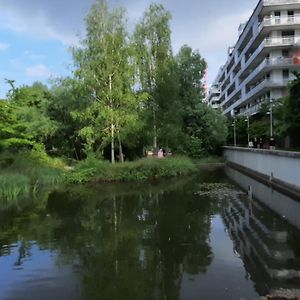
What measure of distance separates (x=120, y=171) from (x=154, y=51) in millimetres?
14766

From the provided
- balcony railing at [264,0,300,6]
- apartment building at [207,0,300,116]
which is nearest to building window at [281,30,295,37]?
apartment building at [207,0,300,116]

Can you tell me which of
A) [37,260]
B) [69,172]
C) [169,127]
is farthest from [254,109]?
[37,260]

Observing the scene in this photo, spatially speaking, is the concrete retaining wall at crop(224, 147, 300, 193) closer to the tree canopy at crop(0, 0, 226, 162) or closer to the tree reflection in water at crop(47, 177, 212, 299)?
the tree reflection in water at crop(47, 177, 212, 299)

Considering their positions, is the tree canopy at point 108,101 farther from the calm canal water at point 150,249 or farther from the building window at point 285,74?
the building window at point 285,74

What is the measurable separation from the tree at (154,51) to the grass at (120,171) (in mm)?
6109

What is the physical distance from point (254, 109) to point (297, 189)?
53.6 meters

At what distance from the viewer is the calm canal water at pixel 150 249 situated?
9352 millimetres

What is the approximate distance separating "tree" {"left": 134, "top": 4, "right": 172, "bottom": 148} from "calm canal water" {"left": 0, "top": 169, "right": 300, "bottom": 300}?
71.9 ft

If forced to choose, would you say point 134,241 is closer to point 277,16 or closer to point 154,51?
point 154,51

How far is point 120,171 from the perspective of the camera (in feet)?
113

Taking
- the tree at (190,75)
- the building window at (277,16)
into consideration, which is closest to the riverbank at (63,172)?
Result: the tree at (190,75)

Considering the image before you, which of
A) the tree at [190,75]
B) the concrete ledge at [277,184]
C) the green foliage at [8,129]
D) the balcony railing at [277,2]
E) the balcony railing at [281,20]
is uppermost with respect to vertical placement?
the balcony railing at [277,2]

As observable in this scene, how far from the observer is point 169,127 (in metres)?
44.1

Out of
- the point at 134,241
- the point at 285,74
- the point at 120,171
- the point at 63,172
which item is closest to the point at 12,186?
the point at 63,172
